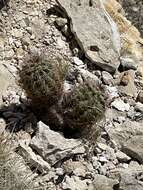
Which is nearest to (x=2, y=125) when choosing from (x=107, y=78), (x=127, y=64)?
(x=107, y=78)

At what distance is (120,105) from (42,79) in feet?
4.23

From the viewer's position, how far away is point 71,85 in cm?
602

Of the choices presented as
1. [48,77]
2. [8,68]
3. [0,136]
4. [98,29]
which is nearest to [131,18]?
[98,29]

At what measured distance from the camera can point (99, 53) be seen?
6.66 metres

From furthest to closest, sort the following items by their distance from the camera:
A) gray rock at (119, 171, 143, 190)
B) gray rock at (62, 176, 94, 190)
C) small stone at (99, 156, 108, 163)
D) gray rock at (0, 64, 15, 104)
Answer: gray rock at (0, 64, 15, 104)
small stone at (99, 156, 108, 163)
gray rock at (62, 176, 94, 190)
gray rock at (119, 171, 143, 190)

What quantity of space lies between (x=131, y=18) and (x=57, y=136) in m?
4.21

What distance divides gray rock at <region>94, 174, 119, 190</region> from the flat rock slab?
1700 millimetres

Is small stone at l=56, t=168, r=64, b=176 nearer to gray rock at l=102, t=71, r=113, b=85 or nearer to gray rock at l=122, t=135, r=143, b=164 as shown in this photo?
gray rock at l=122, t=135, r=143, b=164

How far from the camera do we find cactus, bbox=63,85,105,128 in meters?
5.38

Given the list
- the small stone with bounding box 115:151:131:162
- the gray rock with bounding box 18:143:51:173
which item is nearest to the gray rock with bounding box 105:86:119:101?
the small stone with bounding box 115:151:131:162

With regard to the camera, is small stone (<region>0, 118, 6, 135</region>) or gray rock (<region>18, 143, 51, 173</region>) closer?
gray rock (<region>18, 143, 51, 173</region>)

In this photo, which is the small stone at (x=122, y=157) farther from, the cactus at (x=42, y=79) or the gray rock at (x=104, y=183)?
the cactus at (x=42, y=79)

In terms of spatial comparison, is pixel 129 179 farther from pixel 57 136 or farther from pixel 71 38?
pixel 71 38

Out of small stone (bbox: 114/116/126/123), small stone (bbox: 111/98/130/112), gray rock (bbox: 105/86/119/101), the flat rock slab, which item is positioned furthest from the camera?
the flat rock slab
